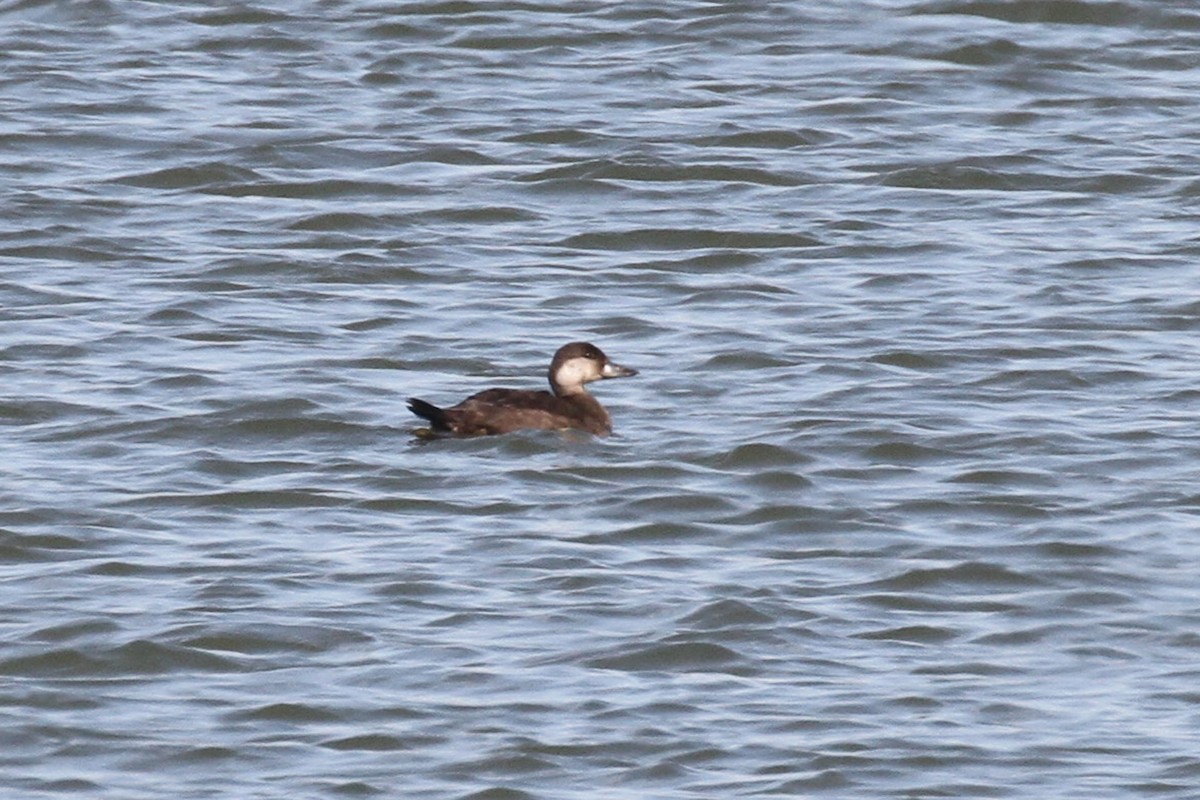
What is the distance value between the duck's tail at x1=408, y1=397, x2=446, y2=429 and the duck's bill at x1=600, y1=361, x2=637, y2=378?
81 centimetres

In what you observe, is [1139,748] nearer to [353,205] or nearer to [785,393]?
[785,393]

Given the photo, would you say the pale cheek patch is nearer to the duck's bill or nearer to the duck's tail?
the duck's bill

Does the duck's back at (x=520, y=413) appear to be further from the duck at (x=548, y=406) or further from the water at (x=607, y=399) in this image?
the water at (x=607, y=399)

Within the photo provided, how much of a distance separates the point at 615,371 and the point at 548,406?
1.49 ft

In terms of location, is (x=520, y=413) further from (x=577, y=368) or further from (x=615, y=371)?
(x=615, y=371)

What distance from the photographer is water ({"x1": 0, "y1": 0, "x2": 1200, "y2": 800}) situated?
8.46 m

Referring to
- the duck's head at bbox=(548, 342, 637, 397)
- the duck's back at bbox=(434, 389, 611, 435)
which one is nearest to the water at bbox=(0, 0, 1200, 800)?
the duck's back at bbox=(434, 389, 611, 435)

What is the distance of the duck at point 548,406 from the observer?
444 inches

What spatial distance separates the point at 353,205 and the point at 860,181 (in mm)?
2601

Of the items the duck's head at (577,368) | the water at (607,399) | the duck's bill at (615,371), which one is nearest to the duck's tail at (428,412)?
the water at (607,399)

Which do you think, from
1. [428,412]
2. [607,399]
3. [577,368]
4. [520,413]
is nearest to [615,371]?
[577,368]

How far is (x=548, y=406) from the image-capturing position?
454 inches

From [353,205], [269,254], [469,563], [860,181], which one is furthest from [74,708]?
[860,181]

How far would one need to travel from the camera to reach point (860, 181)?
625 inches
